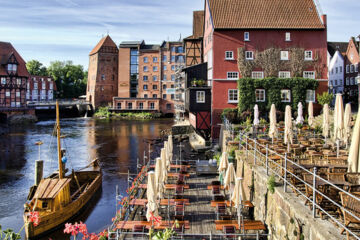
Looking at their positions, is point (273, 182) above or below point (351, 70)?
below

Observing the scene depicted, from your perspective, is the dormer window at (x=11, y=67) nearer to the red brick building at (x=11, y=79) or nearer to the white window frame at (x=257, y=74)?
the red brick building at (x=11, y=79)

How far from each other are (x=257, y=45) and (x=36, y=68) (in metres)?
99.1

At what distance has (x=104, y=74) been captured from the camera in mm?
85375

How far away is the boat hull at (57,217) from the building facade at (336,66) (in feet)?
165

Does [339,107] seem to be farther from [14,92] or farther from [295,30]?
[14,92]

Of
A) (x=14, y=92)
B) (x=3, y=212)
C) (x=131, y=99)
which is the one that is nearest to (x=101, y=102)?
(x=131, y=99)

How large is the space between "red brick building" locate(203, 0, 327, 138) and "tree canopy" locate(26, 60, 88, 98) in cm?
8437

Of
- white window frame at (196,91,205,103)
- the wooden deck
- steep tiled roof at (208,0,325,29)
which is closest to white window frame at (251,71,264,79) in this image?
steep tiled roof at (208,0,325,29)

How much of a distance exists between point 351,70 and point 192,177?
44547 millimetres

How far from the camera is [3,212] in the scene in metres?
17.9

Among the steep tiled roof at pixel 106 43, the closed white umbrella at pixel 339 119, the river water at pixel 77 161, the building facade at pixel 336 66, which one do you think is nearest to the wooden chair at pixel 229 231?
the closed white umbrella at pixel 339 119

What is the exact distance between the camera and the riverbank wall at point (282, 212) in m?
7.02

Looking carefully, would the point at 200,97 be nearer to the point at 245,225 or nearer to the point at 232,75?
the point at 232,75

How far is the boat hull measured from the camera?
47.9 ft
